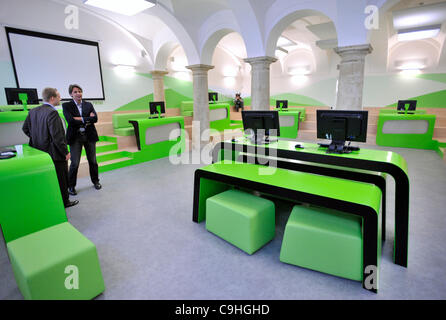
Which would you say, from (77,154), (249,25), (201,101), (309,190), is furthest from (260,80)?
(309,190)

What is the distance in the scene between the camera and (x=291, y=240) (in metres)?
2.27

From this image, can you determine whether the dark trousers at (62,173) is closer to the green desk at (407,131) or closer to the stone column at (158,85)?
the stone column at (158,85)

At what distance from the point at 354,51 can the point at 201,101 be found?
431 centimetres

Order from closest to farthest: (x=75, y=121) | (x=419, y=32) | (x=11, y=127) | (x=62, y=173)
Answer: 1. (x=62, y=173)
2. (x=75, y=121)
3. (x=11, y=127)
4. (x=419, y=32)

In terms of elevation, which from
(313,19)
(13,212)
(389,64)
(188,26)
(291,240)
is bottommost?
(291,240)

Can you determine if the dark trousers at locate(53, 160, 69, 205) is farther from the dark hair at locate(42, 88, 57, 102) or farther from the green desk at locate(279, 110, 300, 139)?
the green desk at locate(279, 110, 300, 139)

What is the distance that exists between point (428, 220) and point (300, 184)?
204cm

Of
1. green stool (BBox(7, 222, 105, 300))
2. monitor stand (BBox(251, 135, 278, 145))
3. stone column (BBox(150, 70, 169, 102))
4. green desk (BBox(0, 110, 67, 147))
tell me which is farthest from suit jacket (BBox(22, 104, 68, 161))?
stone column (BBox(150, 70, 169, 102))

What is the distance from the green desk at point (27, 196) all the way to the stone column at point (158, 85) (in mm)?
7969

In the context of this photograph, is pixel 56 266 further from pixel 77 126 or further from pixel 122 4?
pixel 122 4

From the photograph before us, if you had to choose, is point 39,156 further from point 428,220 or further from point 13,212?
point 428,220

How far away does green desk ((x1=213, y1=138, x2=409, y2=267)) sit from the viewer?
7.41 ft

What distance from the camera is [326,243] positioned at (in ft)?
6.95
